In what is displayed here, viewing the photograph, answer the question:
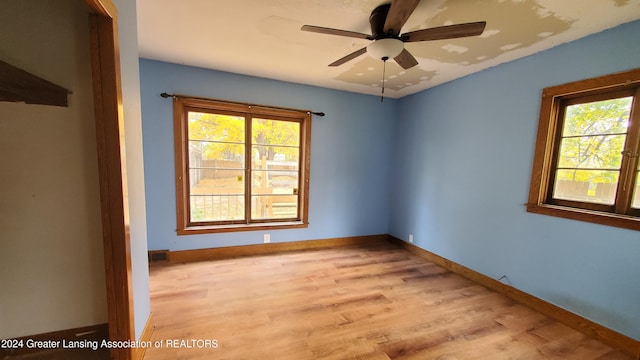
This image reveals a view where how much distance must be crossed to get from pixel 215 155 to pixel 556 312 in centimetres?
397

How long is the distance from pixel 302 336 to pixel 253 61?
274cm

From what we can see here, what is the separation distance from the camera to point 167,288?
7.68 ft

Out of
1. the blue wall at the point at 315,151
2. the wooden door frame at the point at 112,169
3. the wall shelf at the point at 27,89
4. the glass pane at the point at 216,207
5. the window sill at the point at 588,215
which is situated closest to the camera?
the wooden door frame at the point at 112,169

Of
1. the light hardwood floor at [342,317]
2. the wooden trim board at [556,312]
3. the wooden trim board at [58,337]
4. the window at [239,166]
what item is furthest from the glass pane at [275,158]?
the wooden trim board at [556,312]

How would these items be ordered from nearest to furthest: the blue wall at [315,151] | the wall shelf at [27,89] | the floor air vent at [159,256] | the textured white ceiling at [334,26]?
the wall shelf at [27,89]
the textured white ceiling at [334,26]
the blue wall at [315,151]
the floor air vent at [159,256]

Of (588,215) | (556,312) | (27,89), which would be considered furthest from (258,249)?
(588,215)

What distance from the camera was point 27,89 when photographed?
1355 mm

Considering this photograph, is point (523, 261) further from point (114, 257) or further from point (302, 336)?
point (114, 257)

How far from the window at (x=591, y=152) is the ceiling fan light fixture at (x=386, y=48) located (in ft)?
5.21

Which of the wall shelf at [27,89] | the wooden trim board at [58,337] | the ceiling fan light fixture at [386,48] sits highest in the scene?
the ceiling fan light fixture at [386,48]

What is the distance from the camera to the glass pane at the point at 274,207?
3.37 m

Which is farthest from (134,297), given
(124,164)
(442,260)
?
(442,260)

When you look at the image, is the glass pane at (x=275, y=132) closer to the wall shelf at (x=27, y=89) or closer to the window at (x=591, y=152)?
the wall shelf at (x=27, y=89)

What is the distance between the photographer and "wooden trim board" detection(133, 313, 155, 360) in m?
1.43
